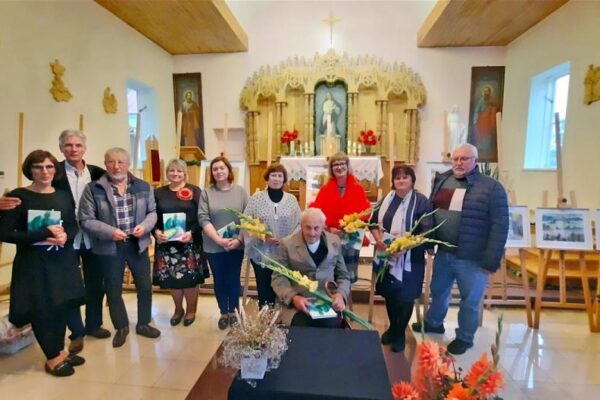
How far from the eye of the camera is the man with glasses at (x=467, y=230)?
2.27m

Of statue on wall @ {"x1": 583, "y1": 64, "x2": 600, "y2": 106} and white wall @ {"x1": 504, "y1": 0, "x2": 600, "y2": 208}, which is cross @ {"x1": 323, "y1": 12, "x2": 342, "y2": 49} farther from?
statue on wall @ {"x1": 583, "y1": 64, "x2": 600, "y2": 106}

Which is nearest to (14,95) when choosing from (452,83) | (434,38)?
(434,38)

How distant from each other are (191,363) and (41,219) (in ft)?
4.21

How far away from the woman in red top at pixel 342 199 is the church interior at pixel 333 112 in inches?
28.1

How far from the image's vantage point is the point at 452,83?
22.3ft

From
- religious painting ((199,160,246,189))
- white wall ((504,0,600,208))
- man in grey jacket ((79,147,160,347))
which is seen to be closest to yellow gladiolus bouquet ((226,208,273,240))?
man in grey jacket ((79,147,160,347))

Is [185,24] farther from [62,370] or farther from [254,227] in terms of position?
[62,370]

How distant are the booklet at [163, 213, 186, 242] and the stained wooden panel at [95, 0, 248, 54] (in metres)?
3.58

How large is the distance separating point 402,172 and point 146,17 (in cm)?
490

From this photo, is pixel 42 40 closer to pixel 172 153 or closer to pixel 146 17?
pixel 146 17

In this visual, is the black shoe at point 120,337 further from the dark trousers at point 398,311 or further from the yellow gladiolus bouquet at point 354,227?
the dark trousers at point 398,311

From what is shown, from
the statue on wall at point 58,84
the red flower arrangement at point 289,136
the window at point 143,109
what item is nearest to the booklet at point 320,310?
the statue on wall at point 58,84

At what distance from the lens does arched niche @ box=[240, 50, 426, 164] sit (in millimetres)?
6711

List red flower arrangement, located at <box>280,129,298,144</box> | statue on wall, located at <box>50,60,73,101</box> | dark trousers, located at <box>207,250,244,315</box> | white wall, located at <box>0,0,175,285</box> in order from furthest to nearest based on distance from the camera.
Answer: red flower arrangement, located at <box>280,129,298,144</box> < statue on wall, located at <box>50,60,73,101</box> < white wall, located at <box>0,0,175,285</box> < dark trousers, located at <box>207,250,244,315</box>
